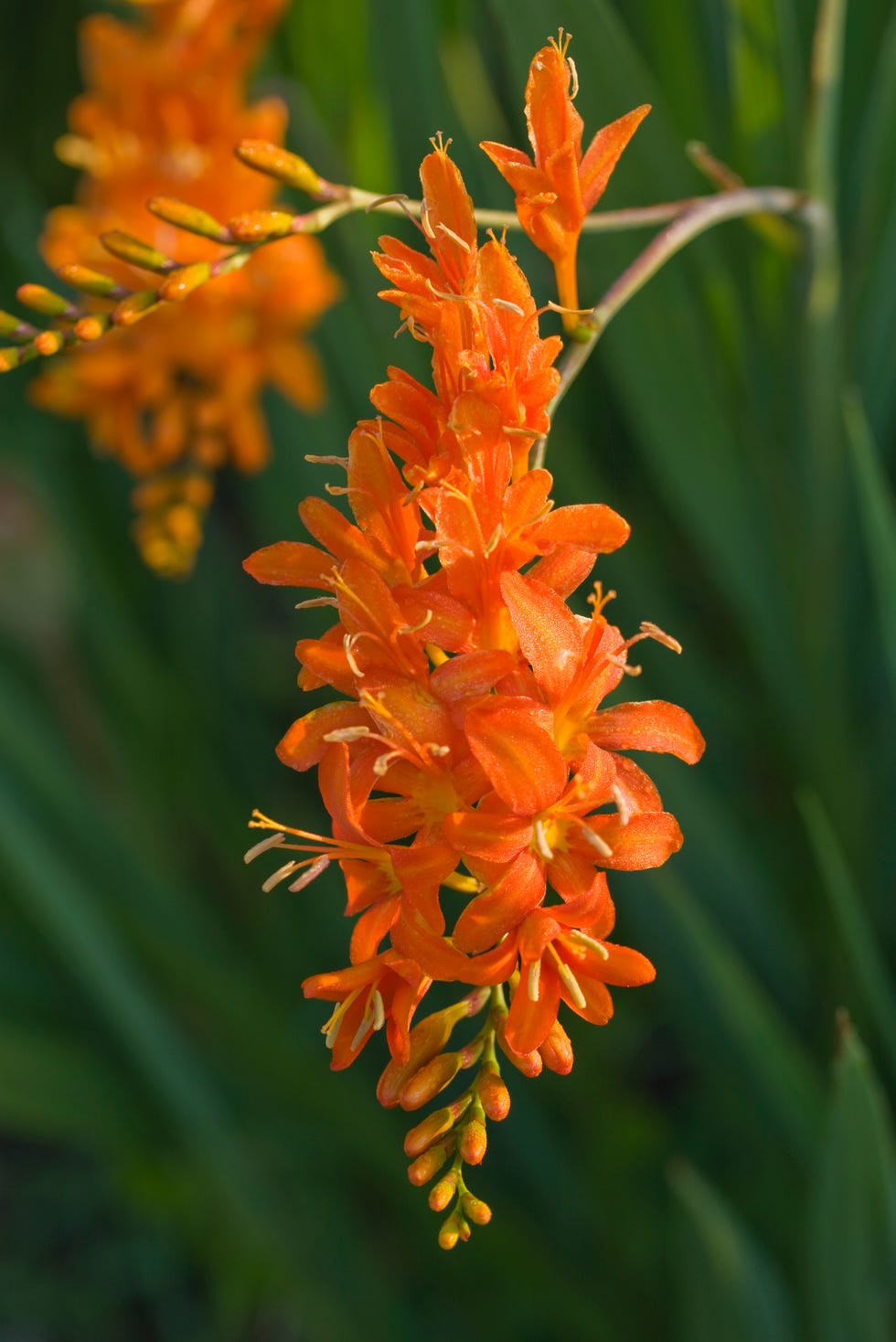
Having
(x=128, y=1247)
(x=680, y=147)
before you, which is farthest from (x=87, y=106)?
(x=128, y=1247)

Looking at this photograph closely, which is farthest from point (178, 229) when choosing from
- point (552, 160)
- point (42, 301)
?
point (552, 160)

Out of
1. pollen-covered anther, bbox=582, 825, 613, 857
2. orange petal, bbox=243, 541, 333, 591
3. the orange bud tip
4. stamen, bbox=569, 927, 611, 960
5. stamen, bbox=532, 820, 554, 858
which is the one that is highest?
the orange bud tip

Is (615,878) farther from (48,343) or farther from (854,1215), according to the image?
(48,343)

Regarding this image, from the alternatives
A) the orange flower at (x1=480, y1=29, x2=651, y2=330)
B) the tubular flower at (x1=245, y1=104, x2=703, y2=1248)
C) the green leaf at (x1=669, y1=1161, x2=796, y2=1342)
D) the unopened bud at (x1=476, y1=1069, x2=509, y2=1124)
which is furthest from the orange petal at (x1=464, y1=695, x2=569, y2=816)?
the green leaf at (x1=669, y1=1161, x2=796, y2=1342)

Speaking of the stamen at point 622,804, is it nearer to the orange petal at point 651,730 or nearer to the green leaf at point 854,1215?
the orange petal at point 651,730

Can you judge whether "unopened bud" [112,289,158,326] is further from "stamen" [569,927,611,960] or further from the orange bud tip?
"stamen" [569,927,611,960]
